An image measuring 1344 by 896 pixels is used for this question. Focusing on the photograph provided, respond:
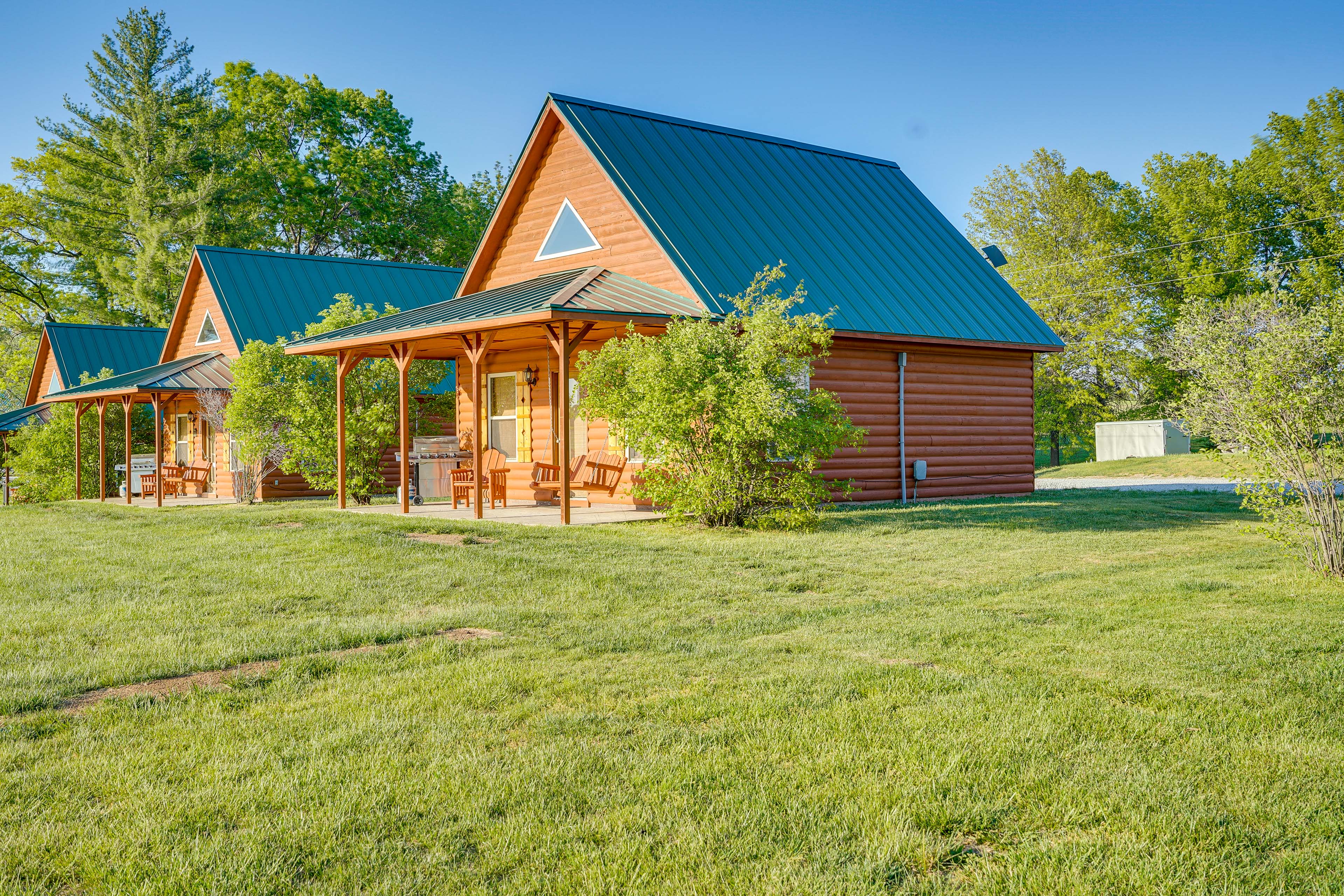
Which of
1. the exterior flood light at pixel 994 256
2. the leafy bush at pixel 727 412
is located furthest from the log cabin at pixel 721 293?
the exterior flood light at pixel 994 256

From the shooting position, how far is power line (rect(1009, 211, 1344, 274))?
39281 millimetres

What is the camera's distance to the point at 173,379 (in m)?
21.6

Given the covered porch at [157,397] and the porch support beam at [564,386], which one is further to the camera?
the covered porch at [157,397]

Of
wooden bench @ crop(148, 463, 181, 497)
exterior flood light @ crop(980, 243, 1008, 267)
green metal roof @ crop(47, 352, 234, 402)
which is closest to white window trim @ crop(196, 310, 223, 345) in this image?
green metal roof @ crop(47, 352, 234, 402)

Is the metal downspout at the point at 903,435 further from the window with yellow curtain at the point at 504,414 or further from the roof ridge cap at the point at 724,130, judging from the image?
the window with yellow curtain at the point at 504,414

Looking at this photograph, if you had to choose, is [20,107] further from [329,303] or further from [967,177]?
[967,177]

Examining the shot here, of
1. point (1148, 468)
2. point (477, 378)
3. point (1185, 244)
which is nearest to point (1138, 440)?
point (1148, 468)

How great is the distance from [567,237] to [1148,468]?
22.5 meters

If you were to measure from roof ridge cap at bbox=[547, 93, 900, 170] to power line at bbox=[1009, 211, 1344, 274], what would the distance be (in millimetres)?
19179

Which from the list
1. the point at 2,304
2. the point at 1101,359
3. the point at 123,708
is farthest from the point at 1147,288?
the point at 2,304

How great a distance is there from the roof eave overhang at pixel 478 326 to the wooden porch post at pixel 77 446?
11960 millimetres

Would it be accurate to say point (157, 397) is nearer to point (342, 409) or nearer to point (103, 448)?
point (103, 448)

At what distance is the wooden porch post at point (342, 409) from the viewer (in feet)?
54.0

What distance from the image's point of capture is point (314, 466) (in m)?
18.8
